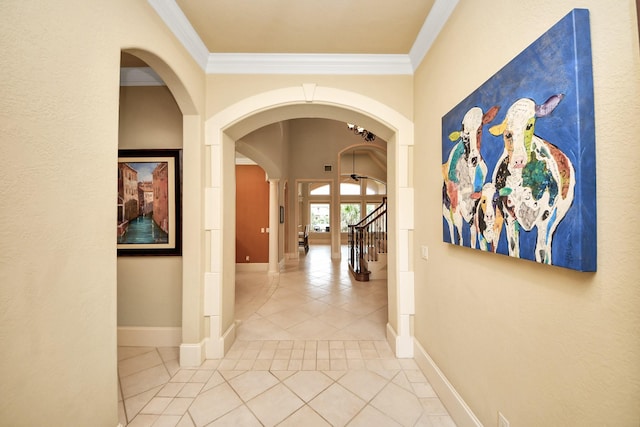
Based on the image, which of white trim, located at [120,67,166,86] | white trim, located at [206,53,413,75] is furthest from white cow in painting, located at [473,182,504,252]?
white trim, located at [120,67,166,86]

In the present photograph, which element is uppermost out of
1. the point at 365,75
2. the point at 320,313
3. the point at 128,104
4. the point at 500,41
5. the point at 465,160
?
the point at 365,75

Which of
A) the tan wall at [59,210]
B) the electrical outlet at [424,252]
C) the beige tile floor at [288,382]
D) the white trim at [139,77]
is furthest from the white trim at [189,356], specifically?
the white trim at [139,77]

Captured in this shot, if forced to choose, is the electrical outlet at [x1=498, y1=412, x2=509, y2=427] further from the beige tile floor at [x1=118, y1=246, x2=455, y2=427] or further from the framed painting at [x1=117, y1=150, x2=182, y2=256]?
the framed painting at [x1=117, y1=150, x2=182, y2=256]

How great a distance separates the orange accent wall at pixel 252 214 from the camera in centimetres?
626

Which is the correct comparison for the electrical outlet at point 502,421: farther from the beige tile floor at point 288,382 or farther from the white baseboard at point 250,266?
the white baseboard at point 250,266

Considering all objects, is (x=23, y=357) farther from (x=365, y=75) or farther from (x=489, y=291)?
(x=365, y=75)

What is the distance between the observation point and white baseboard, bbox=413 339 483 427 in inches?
60.1

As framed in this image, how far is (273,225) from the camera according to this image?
19.9 feet

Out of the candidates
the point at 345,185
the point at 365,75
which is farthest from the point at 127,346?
the point at 345,185

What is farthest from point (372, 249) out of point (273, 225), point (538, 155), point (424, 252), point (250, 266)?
point (538, 155)

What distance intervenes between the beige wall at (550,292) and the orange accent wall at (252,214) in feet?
16.3

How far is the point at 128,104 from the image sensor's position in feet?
8.73

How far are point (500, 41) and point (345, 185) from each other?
38.4ft

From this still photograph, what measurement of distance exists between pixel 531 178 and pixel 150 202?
10.4 feet
